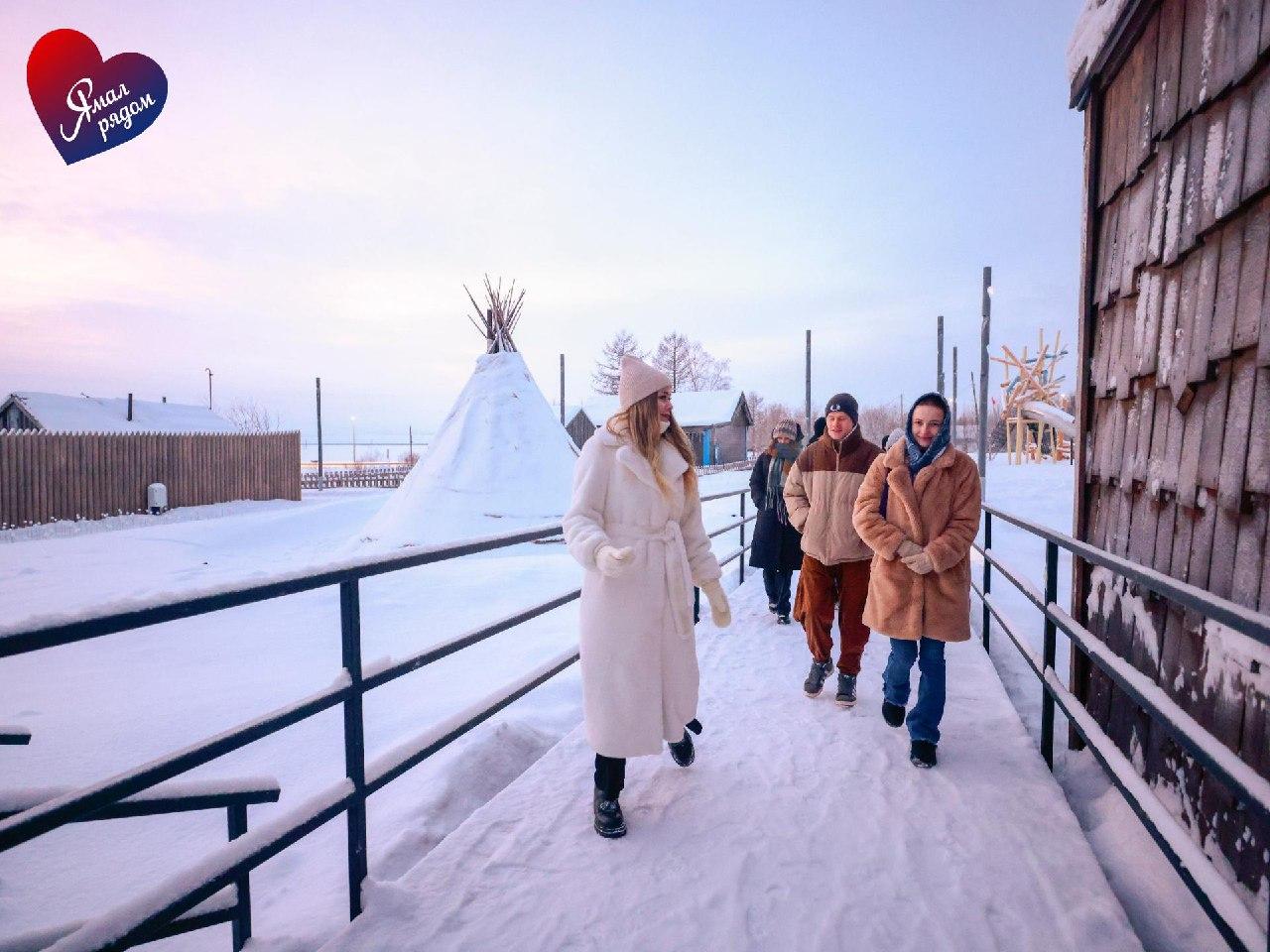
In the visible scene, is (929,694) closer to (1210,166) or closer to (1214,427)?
(1214,427)

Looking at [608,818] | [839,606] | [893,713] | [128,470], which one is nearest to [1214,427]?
[893,713]

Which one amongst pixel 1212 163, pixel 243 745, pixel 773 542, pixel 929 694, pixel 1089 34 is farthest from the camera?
pixel 773 542

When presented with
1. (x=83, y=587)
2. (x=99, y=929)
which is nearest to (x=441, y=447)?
(x=83, y=587)

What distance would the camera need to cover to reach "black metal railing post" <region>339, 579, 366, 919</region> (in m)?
1.96

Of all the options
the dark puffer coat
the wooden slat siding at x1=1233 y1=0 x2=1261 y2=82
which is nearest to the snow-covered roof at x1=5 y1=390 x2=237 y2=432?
the dark puffer coat

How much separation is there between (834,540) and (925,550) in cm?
91

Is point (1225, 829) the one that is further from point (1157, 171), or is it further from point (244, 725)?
point (244, 725)

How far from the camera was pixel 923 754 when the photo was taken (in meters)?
2.90

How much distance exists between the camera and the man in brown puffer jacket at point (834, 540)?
3777mm

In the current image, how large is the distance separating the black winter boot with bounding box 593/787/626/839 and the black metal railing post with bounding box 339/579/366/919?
30.2 inches

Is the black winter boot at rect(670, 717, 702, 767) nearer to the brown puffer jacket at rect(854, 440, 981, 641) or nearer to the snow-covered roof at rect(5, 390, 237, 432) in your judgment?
the brown puffer jacket at rect(854, 440, 981, 641)

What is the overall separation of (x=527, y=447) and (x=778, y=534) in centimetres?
726

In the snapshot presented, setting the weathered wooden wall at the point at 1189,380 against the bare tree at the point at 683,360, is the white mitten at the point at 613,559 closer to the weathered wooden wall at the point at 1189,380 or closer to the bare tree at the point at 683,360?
the weathered wooden wall at the point at 1189,380

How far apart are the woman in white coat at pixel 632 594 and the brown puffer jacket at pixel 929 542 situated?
1.01 metres
